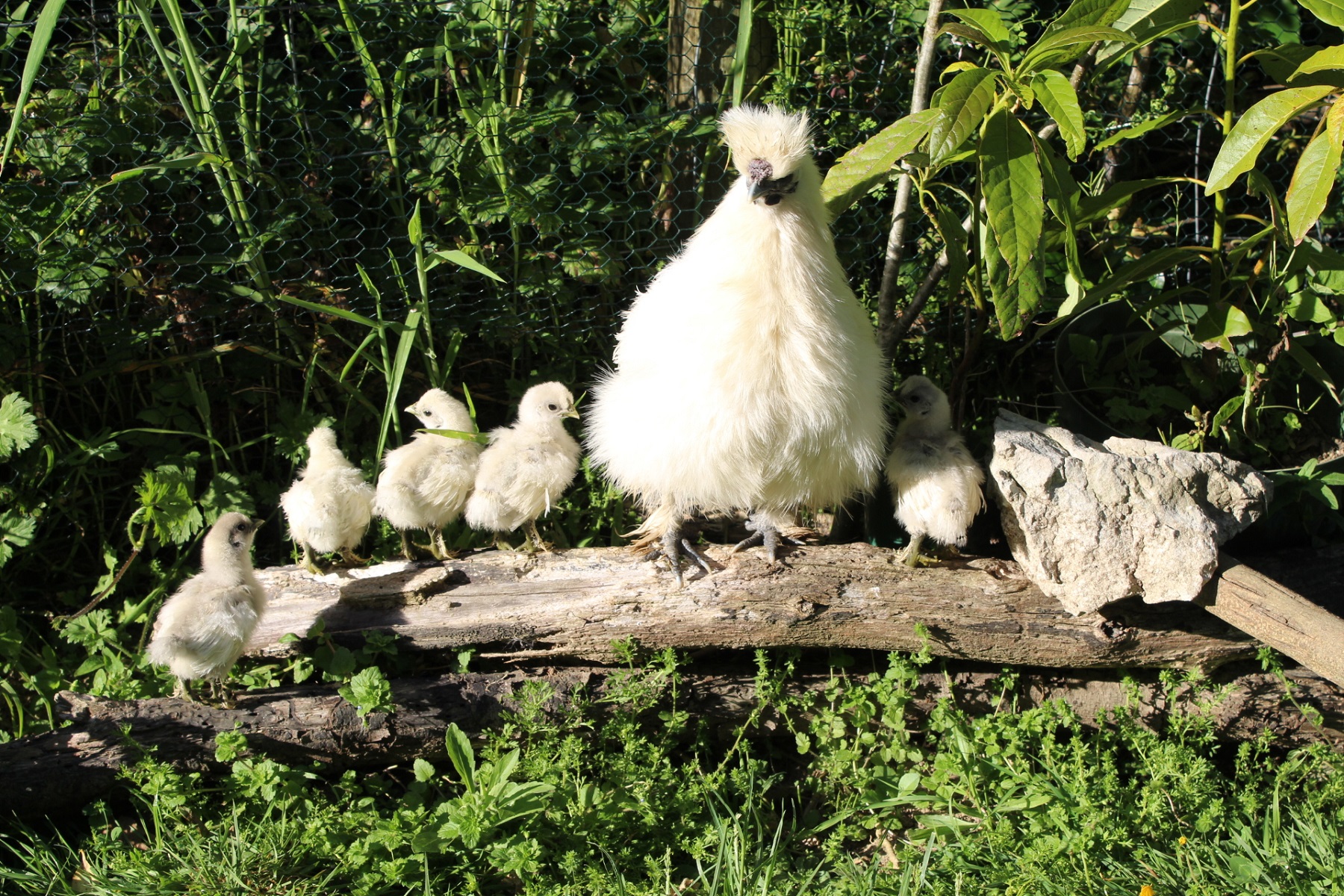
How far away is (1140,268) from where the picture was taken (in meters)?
3.68

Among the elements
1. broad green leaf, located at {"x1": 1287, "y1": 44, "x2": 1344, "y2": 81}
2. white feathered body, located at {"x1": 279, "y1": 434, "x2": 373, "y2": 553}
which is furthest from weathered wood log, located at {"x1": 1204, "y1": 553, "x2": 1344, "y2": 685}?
white feathered body, located at {"x1": 279, "y1": 434, "x2": 373, "y2": 553}

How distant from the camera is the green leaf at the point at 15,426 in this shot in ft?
12.0

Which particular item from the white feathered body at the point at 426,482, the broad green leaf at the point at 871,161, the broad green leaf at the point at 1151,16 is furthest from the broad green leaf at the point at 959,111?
the white feathered body at the point at 426,482

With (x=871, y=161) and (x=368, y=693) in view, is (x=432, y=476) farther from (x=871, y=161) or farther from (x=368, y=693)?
(x=871, y=161)

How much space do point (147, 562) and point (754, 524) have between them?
272 cm

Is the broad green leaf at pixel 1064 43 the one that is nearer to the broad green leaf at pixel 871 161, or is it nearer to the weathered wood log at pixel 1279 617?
the broad green leaf at pixel 871 161

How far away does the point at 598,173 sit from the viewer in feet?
13.5

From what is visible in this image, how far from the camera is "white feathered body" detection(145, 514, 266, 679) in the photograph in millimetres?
3160

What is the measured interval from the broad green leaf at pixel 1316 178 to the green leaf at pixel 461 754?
303 cm

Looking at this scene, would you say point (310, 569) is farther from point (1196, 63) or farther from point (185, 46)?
point (1196, 63)

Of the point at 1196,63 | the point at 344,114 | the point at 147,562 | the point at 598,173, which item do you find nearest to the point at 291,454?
the point at 147,562

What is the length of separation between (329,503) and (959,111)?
2598 millimetres

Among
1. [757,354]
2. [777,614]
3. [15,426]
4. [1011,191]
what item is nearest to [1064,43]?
[1011,191]

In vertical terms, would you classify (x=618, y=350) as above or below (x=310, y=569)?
above
